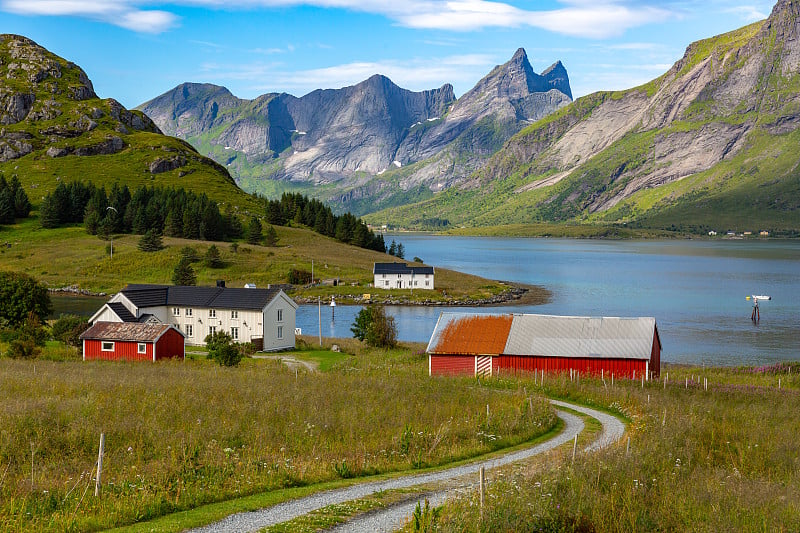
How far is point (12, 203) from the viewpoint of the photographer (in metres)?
146

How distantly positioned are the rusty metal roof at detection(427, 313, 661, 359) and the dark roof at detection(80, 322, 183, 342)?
1839cm

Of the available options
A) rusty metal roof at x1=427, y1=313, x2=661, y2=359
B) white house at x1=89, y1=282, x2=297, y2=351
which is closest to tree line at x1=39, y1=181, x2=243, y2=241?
white house at x1=89, y1=282, x2=297, y2=351

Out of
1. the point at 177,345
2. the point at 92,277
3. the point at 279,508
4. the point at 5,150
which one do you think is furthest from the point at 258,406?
the point at 5,150

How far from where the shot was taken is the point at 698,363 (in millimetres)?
61750

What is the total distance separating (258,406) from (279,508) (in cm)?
968

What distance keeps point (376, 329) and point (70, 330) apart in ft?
77.3

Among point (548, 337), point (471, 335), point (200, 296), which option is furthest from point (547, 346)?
point (200, 296)

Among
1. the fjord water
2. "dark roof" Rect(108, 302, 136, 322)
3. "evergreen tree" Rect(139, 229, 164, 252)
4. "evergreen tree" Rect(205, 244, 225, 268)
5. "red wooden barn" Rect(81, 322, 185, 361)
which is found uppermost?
"evergreen tree" Rect(139, 229, 164, 252)

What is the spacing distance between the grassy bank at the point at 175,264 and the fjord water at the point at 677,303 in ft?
37.4

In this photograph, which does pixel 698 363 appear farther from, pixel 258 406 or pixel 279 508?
pixel 279 508

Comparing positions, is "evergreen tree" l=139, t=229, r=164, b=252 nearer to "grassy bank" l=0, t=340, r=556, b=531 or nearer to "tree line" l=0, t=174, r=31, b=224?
"tree line" l=0, t=174, r=31, b=224

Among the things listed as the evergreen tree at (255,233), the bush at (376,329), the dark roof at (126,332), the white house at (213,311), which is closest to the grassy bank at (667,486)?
the dark roof at (126,332)

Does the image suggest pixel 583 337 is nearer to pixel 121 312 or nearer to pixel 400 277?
pixel 121 312

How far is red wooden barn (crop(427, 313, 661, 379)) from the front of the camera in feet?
139
